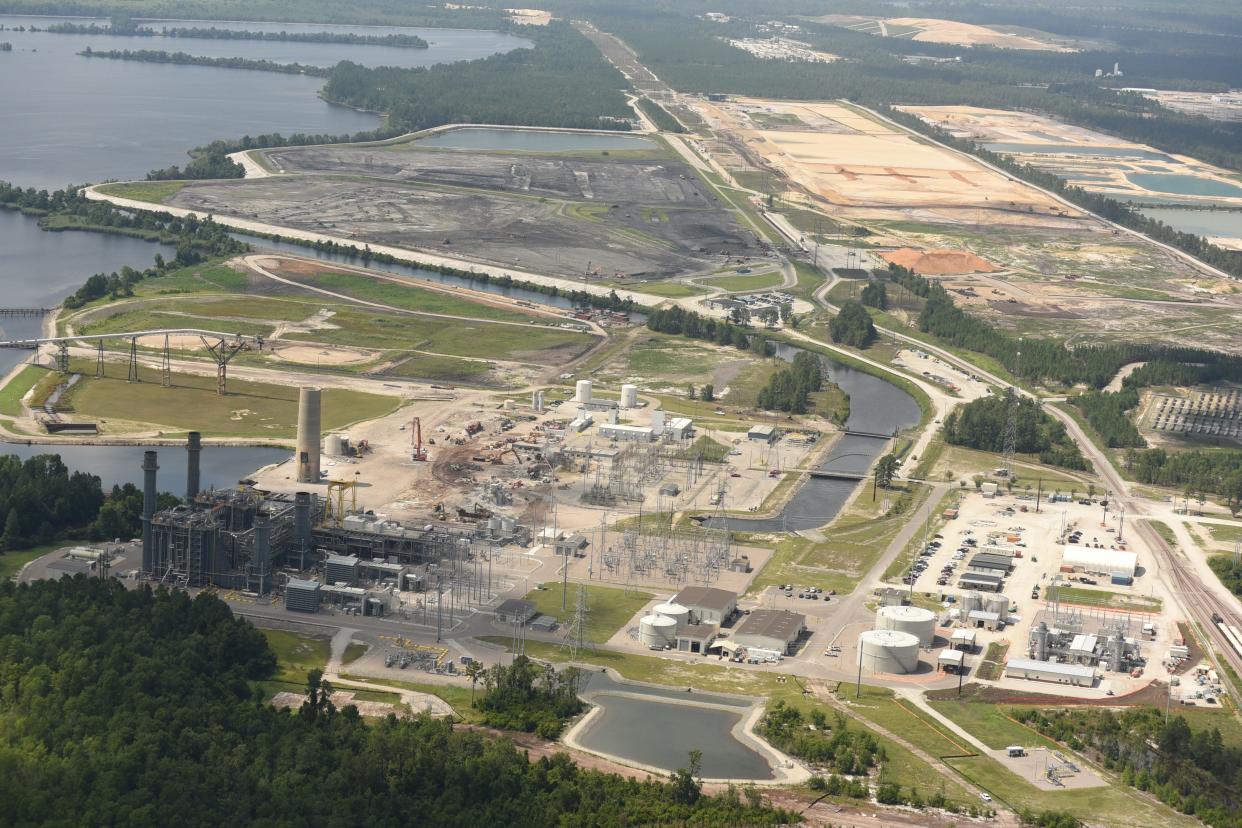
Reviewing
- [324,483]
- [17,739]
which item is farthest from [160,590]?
[324,483]

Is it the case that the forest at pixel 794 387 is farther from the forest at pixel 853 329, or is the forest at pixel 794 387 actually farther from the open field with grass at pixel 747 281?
the open field with grass at pixel 747 281

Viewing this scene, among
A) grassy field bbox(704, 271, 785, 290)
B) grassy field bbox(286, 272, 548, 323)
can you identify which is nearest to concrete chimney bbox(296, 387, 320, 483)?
grassy field bbox(286, 272, 548, 323)

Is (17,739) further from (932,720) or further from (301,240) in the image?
(301,240)

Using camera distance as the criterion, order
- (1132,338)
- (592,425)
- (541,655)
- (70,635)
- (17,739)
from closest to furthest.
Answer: (17,739)
(70,635)
(541,655)
(592,425)
(1132,338)

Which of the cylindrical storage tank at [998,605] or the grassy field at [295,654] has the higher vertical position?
the cylindrical storage tank at [998,605]

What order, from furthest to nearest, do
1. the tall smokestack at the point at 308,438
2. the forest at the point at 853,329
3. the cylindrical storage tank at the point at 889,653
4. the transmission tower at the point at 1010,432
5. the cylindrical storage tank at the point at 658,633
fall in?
the forest at the point at 853,329 < the transmission tower at the point at 1010,432 < the tall smokestack at the point at 308,438 < the cylindrical storage tank at the point at 658,633 < the cylindrical storage tank at the point at 889,653

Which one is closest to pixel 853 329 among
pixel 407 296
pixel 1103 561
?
pixel 407 296

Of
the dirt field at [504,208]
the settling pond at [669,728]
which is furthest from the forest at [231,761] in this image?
the dirt field at [504,208]

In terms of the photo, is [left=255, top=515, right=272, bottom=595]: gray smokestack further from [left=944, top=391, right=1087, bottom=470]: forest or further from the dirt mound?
the dirt mound
